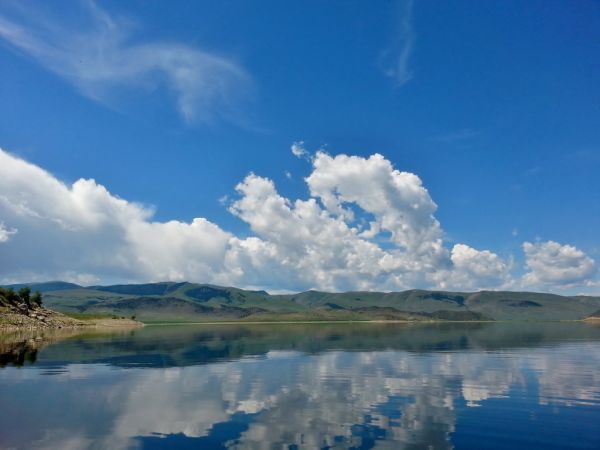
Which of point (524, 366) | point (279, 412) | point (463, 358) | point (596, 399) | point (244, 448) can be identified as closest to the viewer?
point (244, 448)

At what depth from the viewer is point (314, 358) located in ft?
304

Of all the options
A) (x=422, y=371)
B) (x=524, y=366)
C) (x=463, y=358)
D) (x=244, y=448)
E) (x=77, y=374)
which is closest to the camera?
(x=244, y=448)

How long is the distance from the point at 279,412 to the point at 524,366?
5523cm

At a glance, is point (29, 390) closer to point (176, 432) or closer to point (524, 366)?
point (176, 432)

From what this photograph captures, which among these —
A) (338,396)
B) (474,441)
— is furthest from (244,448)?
(338,396)

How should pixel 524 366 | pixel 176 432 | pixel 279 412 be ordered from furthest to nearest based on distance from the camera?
pixel 524 366 → pixel 279 412 → pixel 176 432

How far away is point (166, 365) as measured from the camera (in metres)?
78.8

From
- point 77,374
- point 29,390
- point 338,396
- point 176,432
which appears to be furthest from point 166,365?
point 176,432

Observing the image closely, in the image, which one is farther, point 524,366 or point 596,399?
point 524,366

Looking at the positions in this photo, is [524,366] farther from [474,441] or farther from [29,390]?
[29,390]

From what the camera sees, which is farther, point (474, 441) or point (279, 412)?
point (279, 412)

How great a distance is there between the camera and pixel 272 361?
86438mm

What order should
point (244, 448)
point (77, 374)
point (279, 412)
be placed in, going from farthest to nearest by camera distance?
1. point (77, 374)
2. point (279, 412)
3. point (244, 448)

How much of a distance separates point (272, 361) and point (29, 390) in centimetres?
4429
